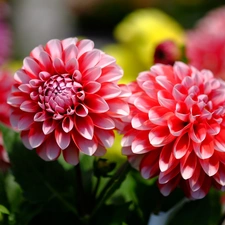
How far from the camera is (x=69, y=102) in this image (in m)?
0.49

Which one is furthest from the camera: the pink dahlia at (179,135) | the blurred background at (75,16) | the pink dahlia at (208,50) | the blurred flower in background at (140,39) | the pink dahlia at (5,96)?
the blurred background at (75,16)

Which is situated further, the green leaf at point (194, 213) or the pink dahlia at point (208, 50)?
the pink dahlia at point (208, 50)

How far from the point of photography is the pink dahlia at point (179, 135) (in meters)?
0.49

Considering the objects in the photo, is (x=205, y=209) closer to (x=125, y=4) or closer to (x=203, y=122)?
(x=203, y=122)

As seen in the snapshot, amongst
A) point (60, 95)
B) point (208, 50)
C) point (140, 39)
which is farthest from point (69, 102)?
point (140, 39)

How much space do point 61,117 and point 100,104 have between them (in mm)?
35

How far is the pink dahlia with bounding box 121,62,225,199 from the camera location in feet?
1.61

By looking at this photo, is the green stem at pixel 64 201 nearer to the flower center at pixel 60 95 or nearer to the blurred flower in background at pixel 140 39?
the flower center at pixel 60 95

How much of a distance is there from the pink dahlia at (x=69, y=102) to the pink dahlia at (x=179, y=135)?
2cm

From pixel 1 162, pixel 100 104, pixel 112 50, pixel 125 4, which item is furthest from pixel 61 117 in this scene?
pixel 125 4

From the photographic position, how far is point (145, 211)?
60 cm

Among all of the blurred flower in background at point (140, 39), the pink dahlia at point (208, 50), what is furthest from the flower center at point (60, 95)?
the blurred flower in background at point (140, 39)

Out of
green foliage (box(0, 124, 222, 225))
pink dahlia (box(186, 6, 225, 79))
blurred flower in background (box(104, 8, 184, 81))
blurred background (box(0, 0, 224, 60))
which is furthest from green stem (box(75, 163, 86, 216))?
blurred background (box(0, 0, 224, 60))

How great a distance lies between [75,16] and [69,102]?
11.1 feet
